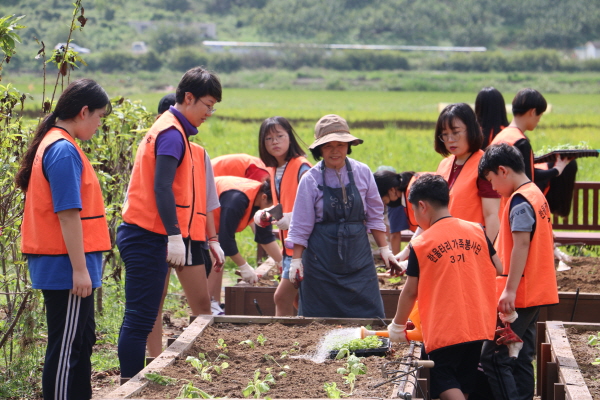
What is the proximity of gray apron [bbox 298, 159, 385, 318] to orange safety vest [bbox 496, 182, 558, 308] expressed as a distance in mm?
975

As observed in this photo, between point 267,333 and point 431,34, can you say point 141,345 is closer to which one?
point 267,333

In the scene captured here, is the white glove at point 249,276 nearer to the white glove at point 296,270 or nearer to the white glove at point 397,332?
the white glove at point 296,270

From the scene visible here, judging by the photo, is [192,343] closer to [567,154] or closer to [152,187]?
[152,187]

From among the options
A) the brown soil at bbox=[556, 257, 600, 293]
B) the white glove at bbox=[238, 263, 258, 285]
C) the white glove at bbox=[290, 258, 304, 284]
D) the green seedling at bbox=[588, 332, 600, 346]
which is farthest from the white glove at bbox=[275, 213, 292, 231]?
the brown soil at bbox=[556, 257, 600, 293]

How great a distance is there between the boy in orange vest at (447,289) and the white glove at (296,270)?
1.00 meters

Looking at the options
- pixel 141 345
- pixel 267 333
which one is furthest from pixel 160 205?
pixel 267 333

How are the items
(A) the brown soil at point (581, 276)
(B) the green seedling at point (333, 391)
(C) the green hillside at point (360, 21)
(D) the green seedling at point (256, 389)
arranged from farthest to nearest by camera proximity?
(C) the green hillside at point (360, 21), (A) the brown soil at point (581, 276), (D) the green seedling at point (256, 389), (B) the green seedling at point (333, 391)

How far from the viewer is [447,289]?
3.58m

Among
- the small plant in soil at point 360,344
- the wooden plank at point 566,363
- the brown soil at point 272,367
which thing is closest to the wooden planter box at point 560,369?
the wooden plank at point 566,363

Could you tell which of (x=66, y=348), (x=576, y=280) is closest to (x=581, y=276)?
(x=576, y=280)

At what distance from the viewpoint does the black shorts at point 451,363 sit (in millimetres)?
3645

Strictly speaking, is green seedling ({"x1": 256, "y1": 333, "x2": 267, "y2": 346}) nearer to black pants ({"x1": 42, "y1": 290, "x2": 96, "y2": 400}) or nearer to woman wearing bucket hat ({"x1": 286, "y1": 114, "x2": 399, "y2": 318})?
woman wearing bucket hat ({"x1": 286, "y1": 114, "x2": 399, "y2": 318})

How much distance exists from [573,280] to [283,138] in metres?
2.94

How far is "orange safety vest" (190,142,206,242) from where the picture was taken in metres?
4.43
